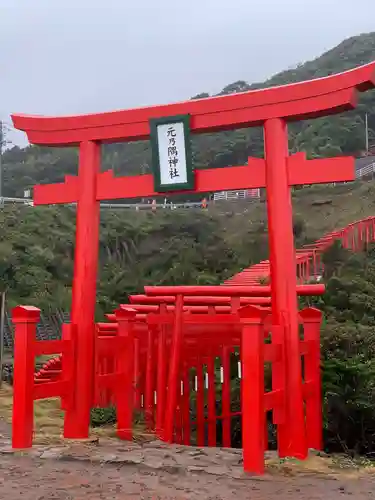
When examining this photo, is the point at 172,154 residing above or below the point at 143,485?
above

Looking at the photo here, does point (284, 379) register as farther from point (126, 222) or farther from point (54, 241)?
point (126, 222)

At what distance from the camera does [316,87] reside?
577 cm

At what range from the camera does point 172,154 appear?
244 inches

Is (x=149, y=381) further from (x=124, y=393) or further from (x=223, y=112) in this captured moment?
(x=223, y=112)

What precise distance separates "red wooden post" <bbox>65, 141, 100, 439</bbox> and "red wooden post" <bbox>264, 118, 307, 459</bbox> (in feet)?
6.84

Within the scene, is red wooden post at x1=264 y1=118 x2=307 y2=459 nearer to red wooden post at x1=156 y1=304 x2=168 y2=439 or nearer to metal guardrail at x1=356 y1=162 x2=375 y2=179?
red wooden post at x1=156 y1=304 x2=168 y2=439

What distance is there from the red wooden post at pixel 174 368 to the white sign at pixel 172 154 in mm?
1411

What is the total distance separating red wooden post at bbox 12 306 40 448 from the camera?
5430 mm

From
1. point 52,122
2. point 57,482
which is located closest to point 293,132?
point 52,122

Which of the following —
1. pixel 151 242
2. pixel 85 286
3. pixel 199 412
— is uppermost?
pixel 151 242

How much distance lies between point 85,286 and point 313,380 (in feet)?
9.19

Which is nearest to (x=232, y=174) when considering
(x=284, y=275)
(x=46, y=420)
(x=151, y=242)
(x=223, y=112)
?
(x=223, y=112)

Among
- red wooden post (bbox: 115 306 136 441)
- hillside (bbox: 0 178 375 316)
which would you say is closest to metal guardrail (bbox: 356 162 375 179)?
hillside (bbox: 0 178 375 316)

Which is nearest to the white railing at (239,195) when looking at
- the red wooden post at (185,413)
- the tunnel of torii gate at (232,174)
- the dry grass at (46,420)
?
the dry grass at (46,420)
